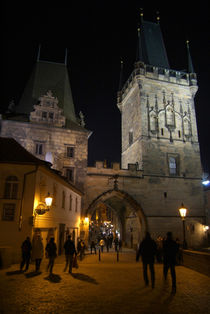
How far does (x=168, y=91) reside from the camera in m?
30.2

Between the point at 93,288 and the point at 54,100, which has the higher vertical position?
the point at 54,100

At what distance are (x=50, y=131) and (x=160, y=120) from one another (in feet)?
42.3

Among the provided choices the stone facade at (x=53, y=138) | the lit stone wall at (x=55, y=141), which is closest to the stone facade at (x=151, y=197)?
the lit stone wall at (x=55, y=141)

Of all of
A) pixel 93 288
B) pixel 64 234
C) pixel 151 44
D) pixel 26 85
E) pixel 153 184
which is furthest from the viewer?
pixel 151 44

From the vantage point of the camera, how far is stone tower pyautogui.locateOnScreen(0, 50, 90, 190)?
2297cm

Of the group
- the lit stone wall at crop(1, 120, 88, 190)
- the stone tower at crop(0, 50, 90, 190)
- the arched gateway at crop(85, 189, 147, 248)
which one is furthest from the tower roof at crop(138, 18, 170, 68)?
the arched gateway at crop(85, 189, 147, 248)

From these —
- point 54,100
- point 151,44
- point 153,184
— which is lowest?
point 153,184

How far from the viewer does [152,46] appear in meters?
33.8

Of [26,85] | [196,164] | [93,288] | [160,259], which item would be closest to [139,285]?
[93,288]

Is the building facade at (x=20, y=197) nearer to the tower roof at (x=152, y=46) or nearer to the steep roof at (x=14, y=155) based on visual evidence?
the steep roof at (x=14, y=155)

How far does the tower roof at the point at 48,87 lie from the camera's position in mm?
25609

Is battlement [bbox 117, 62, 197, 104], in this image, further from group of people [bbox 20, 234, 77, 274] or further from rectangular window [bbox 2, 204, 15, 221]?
group of people [bbox 20, 234, 77, 274]

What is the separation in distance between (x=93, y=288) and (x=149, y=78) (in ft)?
88.4

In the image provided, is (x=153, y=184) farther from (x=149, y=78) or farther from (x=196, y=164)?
(x=149, y=78)
